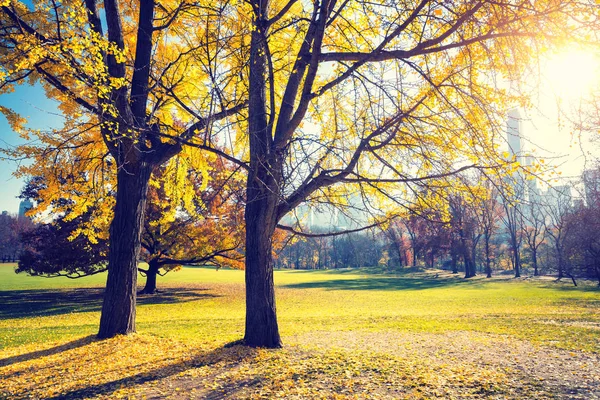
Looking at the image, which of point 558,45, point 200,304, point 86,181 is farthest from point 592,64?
point 200,304

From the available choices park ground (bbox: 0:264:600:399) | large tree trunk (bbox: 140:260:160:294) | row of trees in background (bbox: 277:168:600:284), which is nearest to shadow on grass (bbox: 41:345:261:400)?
park ground (bbox: 0:264:600:399)

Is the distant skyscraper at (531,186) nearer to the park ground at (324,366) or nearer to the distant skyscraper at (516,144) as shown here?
the distant skyscraper at (516,144)

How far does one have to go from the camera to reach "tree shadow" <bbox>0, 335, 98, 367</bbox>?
628 centimetres

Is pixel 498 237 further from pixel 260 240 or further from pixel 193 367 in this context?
pixel 193 367

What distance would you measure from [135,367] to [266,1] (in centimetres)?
659

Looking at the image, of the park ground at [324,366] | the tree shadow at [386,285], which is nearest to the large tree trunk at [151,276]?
A: the tree shadow at [386,285]

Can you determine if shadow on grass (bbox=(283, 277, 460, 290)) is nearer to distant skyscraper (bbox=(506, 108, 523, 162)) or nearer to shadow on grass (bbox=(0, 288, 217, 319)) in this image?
shadow on grass (bbox=(0, 288, 217, 319))

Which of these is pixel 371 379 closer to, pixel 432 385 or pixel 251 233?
pixel 432 385

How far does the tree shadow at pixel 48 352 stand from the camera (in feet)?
A: 20.6

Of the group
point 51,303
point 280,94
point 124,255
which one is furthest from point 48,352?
point 51,303

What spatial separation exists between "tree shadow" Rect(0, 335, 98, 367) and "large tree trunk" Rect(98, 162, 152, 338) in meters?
0.30

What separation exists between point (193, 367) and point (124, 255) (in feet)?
9.78

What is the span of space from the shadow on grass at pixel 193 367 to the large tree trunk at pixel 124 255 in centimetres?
212

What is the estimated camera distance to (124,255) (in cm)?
747
